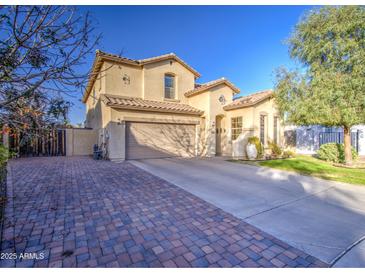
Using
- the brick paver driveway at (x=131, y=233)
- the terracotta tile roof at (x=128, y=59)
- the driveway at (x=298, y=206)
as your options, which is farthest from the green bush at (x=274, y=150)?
the brick paver driveway at (x=131, y=233)

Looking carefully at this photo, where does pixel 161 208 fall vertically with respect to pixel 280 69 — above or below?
below

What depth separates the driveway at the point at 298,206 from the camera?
3020mm

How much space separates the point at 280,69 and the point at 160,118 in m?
8.60

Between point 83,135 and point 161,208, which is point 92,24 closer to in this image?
point 161,208

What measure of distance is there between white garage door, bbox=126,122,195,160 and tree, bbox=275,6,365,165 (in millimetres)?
7411

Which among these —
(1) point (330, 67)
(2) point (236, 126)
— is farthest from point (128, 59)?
(1) point (330, 67)

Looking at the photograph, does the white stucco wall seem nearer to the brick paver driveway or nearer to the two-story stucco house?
the two-story stucco house

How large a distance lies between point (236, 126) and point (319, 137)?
7.95m

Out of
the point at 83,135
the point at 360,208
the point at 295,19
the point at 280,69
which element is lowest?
the point at 360,208

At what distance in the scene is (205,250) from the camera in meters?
2.81

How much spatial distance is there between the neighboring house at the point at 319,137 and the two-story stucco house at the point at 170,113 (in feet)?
9.48

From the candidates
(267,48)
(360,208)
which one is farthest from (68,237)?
(267,48)

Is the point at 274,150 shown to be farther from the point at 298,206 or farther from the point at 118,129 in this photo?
the point at 118,129

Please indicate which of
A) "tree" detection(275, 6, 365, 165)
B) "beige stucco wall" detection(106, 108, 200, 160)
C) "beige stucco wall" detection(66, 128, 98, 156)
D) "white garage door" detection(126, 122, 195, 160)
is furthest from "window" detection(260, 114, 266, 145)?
"beige stucco wall" detection(66, 128, 98, 156)
